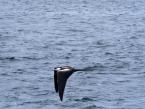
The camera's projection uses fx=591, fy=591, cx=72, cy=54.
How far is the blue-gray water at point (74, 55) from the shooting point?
33.4 m

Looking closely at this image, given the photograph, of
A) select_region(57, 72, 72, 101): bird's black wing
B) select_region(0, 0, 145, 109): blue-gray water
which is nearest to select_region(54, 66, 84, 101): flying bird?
→ select_region(57, 72, 72, 101): bird's black wing

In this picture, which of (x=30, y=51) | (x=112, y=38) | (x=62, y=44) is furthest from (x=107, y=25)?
(x=30, y=51)

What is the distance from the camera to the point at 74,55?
4603 cm

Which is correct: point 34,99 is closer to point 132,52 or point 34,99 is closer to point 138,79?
point 138,79

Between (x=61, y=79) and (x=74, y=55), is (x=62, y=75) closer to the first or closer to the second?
(x=61, y=79)

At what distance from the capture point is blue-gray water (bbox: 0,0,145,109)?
110 ft

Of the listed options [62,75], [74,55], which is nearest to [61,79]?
[62,75]

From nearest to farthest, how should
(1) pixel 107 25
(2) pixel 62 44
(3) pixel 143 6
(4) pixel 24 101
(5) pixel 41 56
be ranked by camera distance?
(4) pixel 24 101
(5) pixel 41 56
(2) pixel 62 44
(1) pixel 107 25
(3) pixel 143 6

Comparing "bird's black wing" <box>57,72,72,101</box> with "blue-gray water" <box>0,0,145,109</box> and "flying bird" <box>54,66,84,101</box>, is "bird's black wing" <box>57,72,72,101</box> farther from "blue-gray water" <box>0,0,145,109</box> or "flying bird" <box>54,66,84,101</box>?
"blue-gray water" <box>0,0,145,109</box>

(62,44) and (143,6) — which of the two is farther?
(143,6)

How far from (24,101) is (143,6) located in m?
55.9

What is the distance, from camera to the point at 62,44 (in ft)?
168

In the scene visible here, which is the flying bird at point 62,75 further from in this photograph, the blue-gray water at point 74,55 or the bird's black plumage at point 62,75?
the blue-gray water at point 74,55

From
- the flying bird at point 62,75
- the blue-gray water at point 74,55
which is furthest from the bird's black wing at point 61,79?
the blue-gray water at point 74,55
